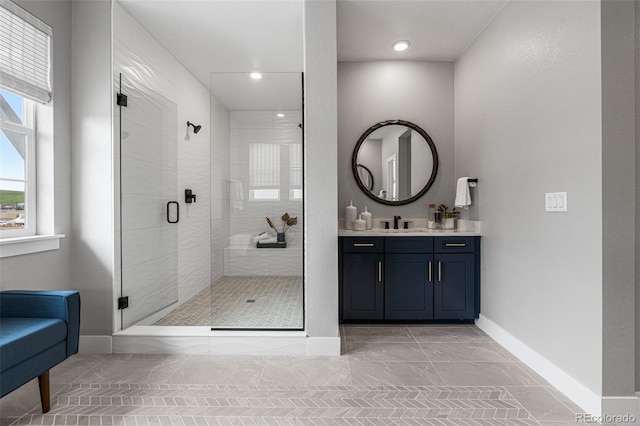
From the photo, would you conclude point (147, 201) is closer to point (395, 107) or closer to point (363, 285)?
point (363, 285)

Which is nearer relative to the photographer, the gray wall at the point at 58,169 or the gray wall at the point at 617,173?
the gray wall at the point at 617,173

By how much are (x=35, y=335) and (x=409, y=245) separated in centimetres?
275

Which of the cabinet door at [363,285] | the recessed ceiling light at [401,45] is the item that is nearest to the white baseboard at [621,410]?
the cabinet door at [363,285]

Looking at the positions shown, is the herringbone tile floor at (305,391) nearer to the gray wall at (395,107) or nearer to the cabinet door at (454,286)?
the cabinet door at (454,286)

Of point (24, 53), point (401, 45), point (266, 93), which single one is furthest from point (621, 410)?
point (24, 53)

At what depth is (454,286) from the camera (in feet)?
10.2

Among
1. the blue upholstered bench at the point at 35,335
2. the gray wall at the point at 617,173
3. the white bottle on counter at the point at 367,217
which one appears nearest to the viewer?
the blue upholstered bench at the point at 35,335

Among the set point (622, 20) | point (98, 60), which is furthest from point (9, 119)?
point (622, 20)

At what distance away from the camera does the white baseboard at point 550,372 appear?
5.82ft

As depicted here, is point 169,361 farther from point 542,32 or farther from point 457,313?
point 542,32

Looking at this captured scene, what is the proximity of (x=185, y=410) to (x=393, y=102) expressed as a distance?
3362mm

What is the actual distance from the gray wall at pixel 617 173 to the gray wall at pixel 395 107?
197cm

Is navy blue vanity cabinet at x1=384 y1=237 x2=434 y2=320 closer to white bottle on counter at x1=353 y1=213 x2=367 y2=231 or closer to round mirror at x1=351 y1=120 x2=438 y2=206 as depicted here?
white bottle on counter at x1=353 y1=213 x2=367 y2=231

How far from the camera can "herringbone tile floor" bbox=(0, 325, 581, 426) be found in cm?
176
